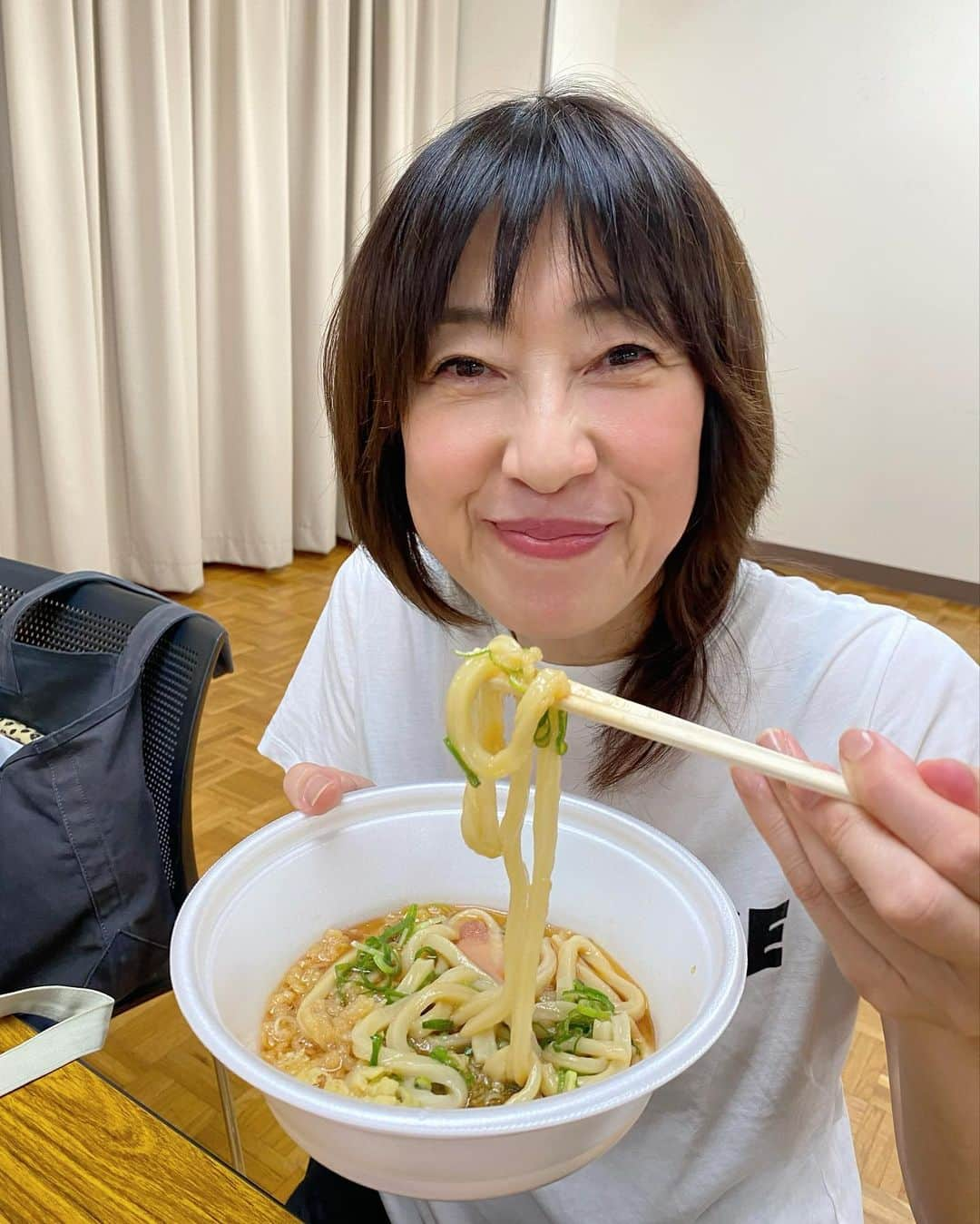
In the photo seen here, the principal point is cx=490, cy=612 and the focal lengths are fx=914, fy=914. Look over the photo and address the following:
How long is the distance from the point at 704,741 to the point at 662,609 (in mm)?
357

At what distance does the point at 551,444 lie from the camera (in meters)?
0.74

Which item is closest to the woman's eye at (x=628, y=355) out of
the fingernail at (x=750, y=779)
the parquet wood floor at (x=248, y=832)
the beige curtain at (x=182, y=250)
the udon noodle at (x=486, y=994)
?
the udon noodle at (x=486, y=994)

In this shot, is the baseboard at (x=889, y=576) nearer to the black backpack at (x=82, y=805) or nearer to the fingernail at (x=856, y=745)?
the black backpack at (x=82, y=805)

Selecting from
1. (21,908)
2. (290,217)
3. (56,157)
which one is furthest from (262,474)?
(21,908)

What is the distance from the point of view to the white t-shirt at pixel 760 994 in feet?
3.03

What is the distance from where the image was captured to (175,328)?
146 inches

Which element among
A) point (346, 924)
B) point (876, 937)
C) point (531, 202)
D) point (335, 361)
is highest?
point (531, 202)

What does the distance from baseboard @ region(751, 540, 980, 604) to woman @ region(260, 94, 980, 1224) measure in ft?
13.2

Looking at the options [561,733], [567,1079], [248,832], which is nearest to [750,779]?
[561,733]

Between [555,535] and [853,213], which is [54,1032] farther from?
[853,213]

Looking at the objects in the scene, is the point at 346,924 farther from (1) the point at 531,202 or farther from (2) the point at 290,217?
(2) the point at 290,217

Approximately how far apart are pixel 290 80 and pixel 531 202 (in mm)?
4019

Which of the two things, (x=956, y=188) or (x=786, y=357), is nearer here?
(x=956, y=188)

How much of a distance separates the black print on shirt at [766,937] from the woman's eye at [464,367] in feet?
1.97
